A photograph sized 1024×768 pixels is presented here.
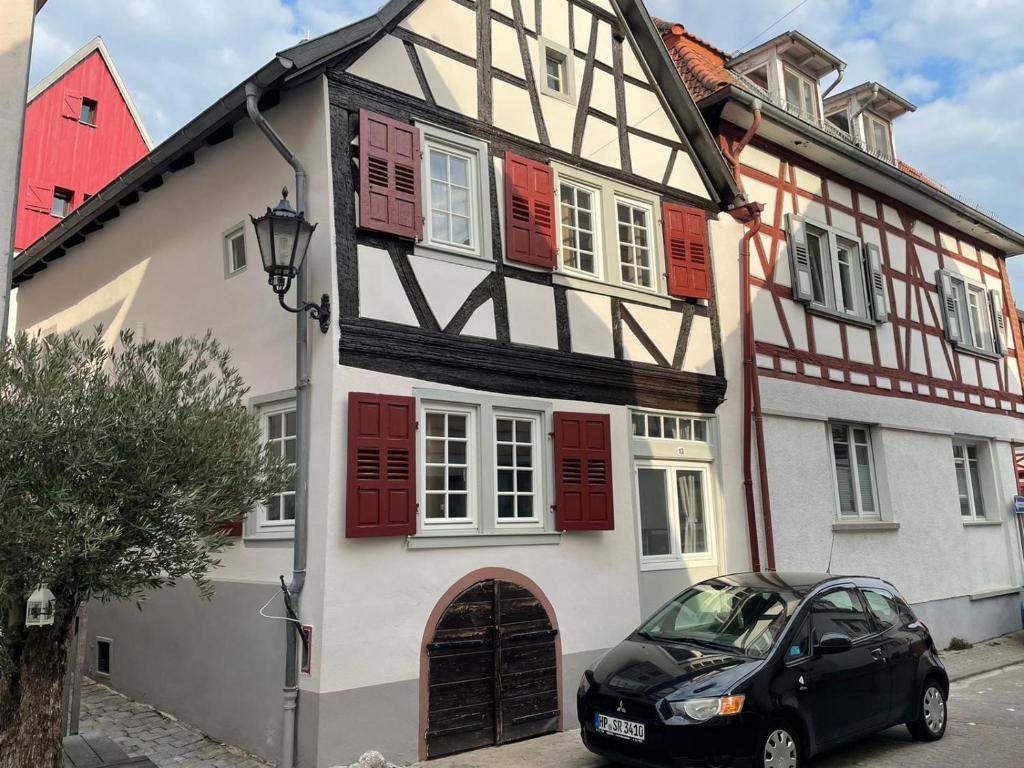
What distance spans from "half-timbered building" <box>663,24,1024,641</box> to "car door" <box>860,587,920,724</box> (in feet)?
→ 9.02

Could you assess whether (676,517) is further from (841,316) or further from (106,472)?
(106,472)

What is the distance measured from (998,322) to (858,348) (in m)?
5.77

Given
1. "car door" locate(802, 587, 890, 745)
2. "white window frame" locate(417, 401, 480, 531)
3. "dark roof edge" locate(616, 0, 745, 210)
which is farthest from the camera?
"dark roof edge" locate(616, 0, 745, 210)

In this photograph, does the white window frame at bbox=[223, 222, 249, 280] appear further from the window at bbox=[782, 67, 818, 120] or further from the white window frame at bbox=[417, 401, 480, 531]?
the window at bbox=[782, 67, 818, 120]

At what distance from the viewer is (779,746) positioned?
5918 millimetres

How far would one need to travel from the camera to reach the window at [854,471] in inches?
484

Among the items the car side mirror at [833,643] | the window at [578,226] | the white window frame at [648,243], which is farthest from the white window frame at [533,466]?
the car side mirror at [833,643]

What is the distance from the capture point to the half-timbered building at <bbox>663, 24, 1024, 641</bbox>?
11.2m

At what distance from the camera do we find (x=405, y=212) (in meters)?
7.73

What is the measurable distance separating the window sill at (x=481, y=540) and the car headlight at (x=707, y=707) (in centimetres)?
250

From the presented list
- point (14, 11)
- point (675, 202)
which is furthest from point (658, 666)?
point (14, 11)

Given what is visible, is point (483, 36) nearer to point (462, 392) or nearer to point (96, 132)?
point (462, 392)

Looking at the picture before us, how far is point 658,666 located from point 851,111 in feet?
40.1

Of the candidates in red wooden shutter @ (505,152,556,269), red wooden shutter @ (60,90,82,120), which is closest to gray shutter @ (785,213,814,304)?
red wooden shutter @ (505,152,556,269)
